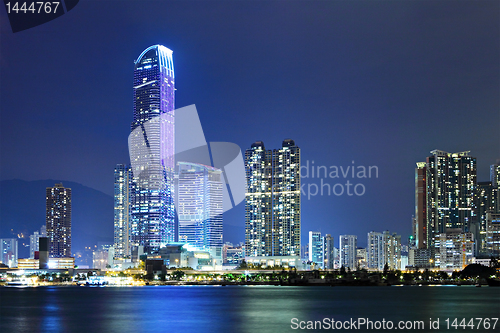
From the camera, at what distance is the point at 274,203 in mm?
180375

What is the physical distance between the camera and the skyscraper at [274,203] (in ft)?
581

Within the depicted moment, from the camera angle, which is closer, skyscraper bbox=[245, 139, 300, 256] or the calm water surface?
the calm water surface

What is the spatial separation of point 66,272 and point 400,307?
365 ft

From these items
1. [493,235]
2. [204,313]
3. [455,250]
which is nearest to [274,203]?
[455,250]

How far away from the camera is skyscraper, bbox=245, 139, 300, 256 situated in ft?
581

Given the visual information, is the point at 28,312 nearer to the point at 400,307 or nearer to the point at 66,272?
the point at 400,307

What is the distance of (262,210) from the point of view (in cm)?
18112
